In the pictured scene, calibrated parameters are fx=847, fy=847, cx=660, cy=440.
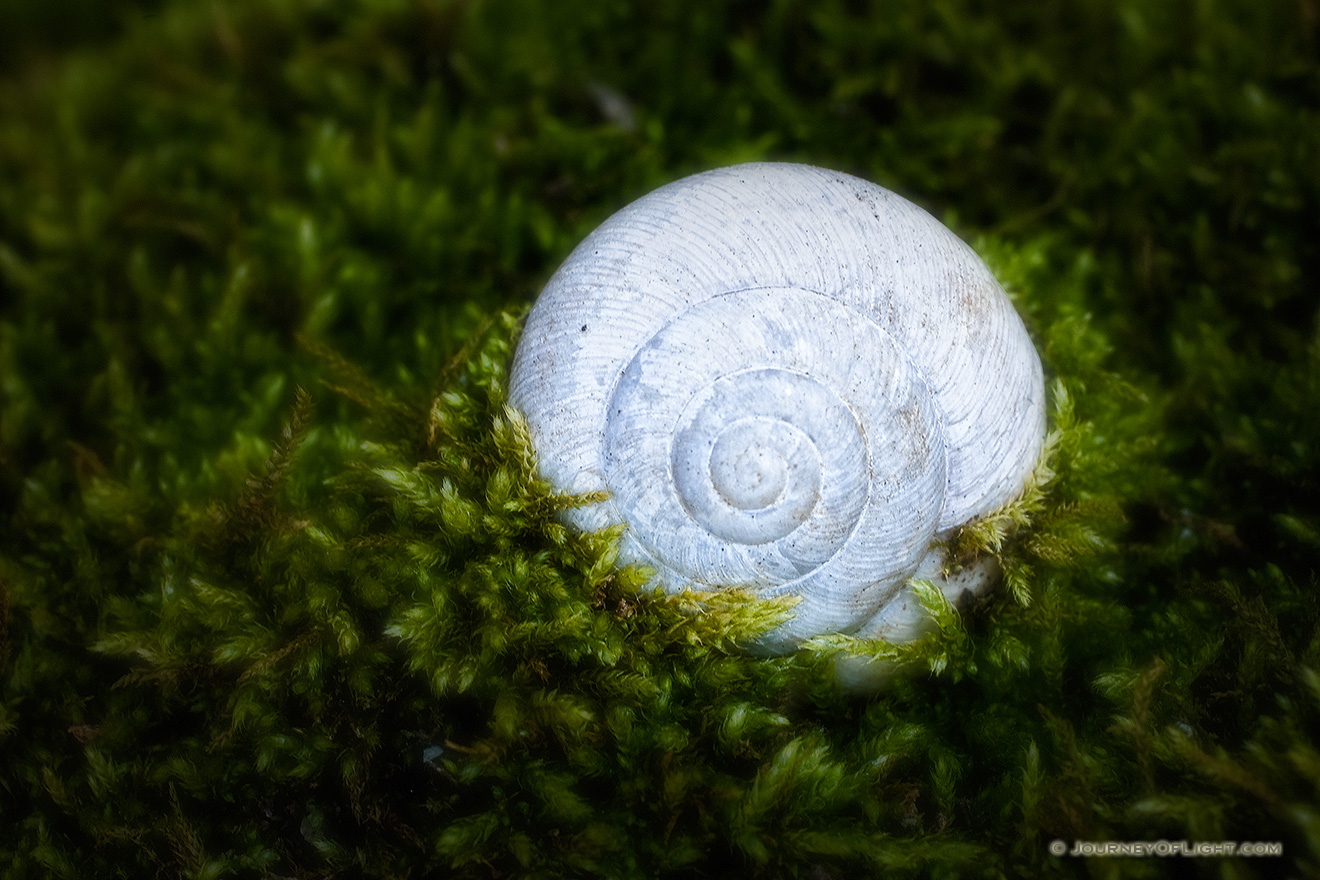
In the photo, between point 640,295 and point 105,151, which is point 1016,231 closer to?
point 640,295

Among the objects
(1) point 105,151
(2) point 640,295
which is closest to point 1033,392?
(2) point 640,295

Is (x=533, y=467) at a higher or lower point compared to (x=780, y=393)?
lower

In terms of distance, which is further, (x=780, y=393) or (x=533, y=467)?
(x=533, y=467)
